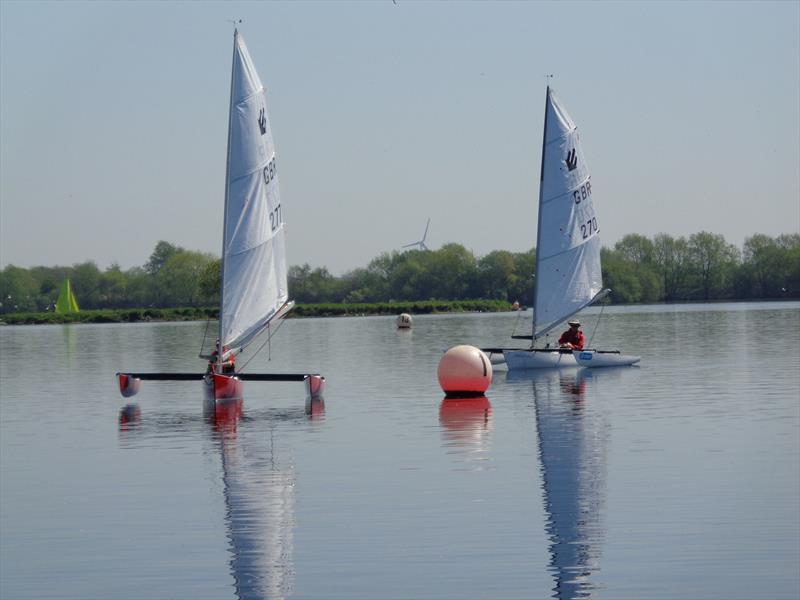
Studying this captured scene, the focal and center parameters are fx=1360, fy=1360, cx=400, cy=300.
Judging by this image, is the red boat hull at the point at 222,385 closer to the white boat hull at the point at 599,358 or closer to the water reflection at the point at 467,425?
the water reflection at the point at 467,425

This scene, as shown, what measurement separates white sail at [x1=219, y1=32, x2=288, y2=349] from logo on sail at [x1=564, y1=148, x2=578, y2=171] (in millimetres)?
15534

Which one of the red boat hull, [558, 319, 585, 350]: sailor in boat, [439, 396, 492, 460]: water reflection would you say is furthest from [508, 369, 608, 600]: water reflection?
[558, 319, 585, 350]: sailor in boat

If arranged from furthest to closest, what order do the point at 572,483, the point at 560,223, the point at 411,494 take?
the point at 560,223 < the point at 572,483 < the point at 411,494

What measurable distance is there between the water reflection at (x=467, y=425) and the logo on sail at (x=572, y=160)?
1646 cm

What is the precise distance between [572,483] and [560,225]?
31.7 metres

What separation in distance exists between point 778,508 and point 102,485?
37.4ft

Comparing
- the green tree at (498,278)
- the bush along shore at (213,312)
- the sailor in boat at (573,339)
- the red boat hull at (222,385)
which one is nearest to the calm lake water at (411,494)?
the red boat hull at (222,385)

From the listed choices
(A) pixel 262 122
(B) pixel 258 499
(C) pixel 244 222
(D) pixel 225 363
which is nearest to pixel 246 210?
(C) pixel 244 222

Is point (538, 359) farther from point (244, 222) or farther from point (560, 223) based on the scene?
point (244, 222)

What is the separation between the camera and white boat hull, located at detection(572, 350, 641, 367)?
48.8m

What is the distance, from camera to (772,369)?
4628cm

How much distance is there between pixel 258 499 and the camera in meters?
21.5

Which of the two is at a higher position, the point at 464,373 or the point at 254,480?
the point at 464,373

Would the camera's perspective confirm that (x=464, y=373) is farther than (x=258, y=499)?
Yes
